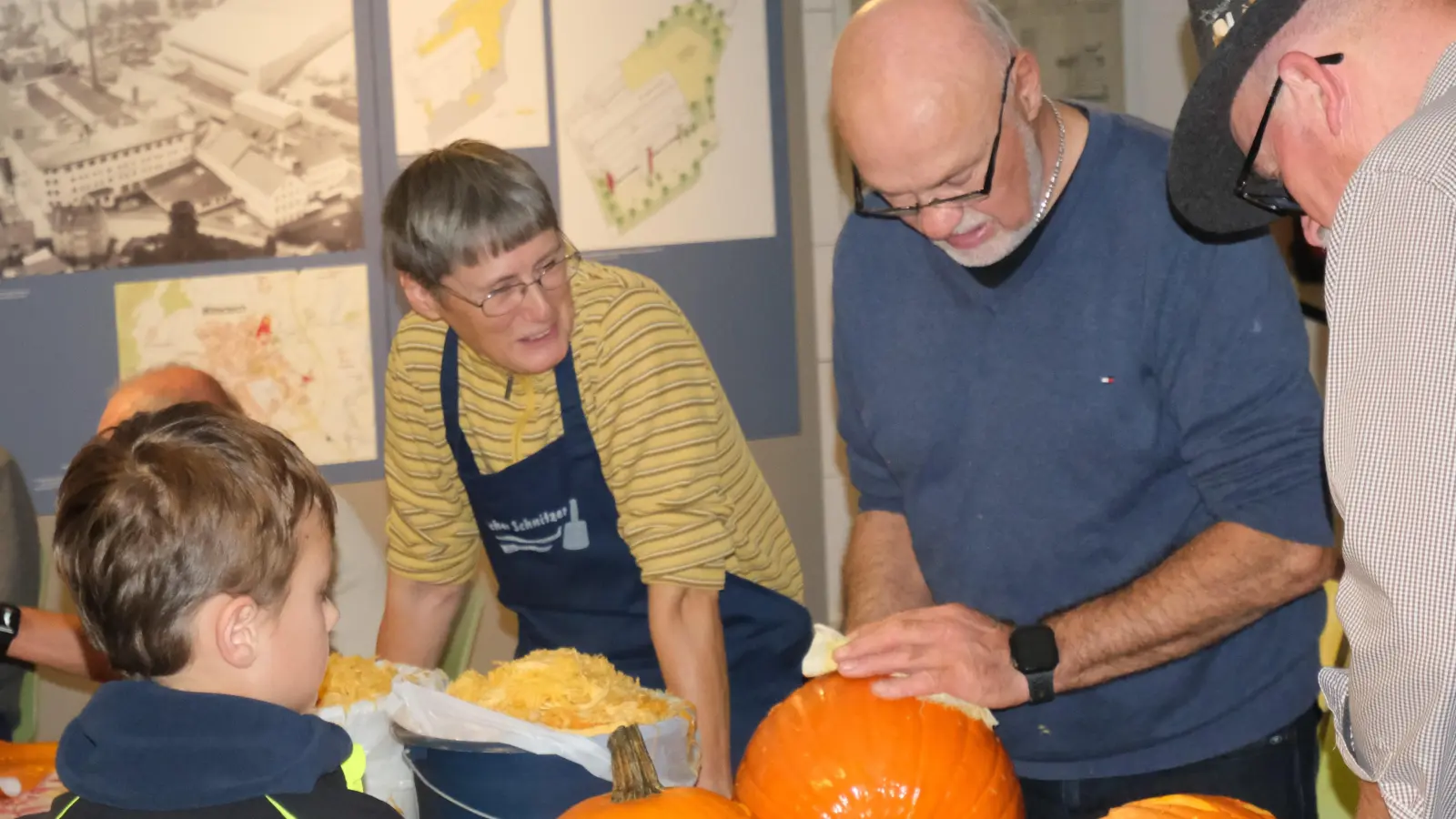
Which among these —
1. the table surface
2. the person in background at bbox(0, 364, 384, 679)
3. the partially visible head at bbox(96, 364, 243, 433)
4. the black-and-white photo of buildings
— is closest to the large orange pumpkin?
the table surface

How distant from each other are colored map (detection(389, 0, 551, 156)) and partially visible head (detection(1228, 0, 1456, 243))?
2.18 m

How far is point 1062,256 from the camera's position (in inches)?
66.4

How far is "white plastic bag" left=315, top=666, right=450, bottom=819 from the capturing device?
60.3 inches

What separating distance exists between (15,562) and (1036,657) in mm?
2143

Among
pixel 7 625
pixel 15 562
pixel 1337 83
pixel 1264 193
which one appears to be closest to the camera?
pixel 1337 83

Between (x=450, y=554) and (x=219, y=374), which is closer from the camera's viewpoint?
(x=450, y=554)

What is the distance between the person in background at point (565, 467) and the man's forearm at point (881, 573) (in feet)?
0.63

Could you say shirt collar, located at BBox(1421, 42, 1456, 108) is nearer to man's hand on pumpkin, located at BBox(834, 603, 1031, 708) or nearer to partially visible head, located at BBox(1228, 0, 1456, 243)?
partially visible head, located at BBox(1228, 0, 1456, 243)

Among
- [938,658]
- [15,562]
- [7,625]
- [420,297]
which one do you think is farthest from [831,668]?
[15,562]

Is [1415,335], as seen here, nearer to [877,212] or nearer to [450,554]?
[877,212]

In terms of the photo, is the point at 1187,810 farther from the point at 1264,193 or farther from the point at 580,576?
the point at 580,576

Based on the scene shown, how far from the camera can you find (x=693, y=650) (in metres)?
1.83

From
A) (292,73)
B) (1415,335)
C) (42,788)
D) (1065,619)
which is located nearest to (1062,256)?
(1065,619)

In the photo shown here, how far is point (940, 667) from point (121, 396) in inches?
64.0
